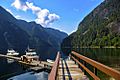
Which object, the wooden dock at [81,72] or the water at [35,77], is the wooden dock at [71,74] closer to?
the wooden dock at [81,72]

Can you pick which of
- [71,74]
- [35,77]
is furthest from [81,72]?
[35,77]

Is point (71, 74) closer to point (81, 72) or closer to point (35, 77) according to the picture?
point (81, 72)

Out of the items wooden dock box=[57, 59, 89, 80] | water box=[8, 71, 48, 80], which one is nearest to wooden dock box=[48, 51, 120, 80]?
wooden dock box=[57, 59, 89, 80]

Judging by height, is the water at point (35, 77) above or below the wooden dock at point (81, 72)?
below

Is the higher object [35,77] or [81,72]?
[81,72]

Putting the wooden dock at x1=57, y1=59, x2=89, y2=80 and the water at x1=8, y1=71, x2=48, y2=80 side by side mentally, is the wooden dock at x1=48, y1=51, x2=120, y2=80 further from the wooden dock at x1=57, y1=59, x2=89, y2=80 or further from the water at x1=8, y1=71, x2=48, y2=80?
the water at x1=8, y1=71, x2=48, y2=80

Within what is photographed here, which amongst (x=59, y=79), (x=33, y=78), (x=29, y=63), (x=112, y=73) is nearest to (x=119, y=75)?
(x=112, y=73)

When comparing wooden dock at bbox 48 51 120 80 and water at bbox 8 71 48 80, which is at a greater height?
wooden dock at bbox 48 51 120 80

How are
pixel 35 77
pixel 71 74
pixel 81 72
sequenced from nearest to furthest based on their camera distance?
pixel 71 74 < pixel 81 72 < pixel 35 77

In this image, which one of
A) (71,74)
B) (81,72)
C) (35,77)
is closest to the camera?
(71,74)

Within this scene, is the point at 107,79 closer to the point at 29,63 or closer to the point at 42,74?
the point at 42,74

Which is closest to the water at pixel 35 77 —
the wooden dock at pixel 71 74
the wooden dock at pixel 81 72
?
the wooden dock at pixel 71 74

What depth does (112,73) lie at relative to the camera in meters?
7.11

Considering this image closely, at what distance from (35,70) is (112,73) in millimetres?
60521
